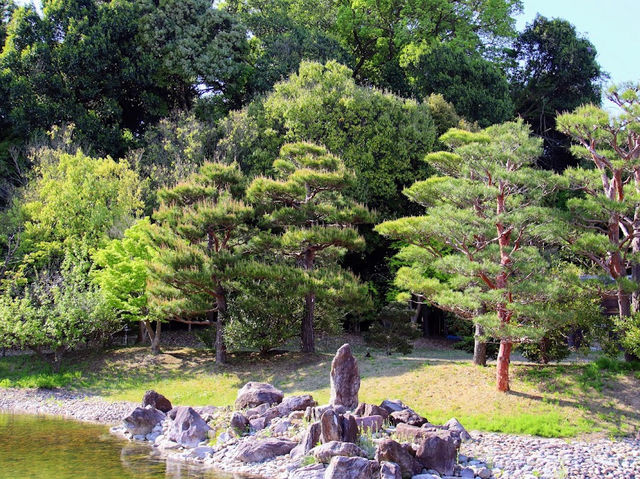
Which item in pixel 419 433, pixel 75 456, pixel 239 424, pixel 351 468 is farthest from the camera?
pixel 239 424

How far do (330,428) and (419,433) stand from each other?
5.52 ft

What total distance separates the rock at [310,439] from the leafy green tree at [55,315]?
11.5m

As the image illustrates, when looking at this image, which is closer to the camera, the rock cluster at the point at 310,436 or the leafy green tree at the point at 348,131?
the rock cluster at the point at 310,436

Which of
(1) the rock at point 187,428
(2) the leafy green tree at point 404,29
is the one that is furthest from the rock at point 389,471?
(2) the leafy green tree at point 404,29

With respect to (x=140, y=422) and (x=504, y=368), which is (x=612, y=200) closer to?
(x=504, y=368)

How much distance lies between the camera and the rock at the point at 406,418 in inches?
525

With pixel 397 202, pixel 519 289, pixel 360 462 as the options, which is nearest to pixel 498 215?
pixel 519 289

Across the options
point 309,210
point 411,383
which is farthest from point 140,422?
point 309,210

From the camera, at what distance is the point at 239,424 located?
44.6 feet

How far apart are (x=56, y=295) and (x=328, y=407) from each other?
1190 cm

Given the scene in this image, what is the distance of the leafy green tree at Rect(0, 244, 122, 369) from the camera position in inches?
794

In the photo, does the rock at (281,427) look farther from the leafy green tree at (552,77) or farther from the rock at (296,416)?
the leafy green tree at (552,77)

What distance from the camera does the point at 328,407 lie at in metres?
13.4

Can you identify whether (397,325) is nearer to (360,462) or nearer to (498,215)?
(498,215)
